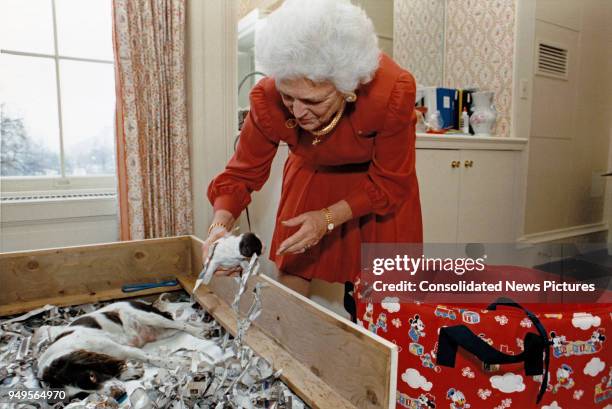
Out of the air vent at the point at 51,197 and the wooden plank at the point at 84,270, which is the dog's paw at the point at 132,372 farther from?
the air vent at the point at 51,197

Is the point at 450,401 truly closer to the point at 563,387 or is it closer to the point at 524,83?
the point at 563,387

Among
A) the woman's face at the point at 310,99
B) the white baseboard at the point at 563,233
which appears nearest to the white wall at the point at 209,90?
the woman's face at the point at 310,99

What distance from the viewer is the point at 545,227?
2.93 meters

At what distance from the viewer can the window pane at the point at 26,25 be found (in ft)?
6.23

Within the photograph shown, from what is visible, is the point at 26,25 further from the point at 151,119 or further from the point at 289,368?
the point at 289,368

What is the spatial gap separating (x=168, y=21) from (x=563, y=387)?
1882mm

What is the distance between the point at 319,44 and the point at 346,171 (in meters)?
0.43

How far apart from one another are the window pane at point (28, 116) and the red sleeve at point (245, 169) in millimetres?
1211

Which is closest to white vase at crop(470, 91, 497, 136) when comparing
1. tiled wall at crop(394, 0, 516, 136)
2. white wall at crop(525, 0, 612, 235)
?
tiled wall at crop(394, 0, 516, 136)

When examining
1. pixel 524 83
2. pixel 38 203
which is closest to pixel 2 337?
pixel 38 203

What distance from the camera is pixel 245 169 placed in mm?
1228

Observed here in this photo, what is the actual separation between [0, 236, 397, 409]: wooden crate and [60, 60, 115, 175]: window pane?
0.73 meters

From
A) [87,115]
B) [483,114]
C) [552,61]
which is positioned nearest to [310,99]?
[87,115]

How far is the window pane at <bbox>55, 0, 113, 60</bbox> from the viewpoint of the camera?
6.50 ft
